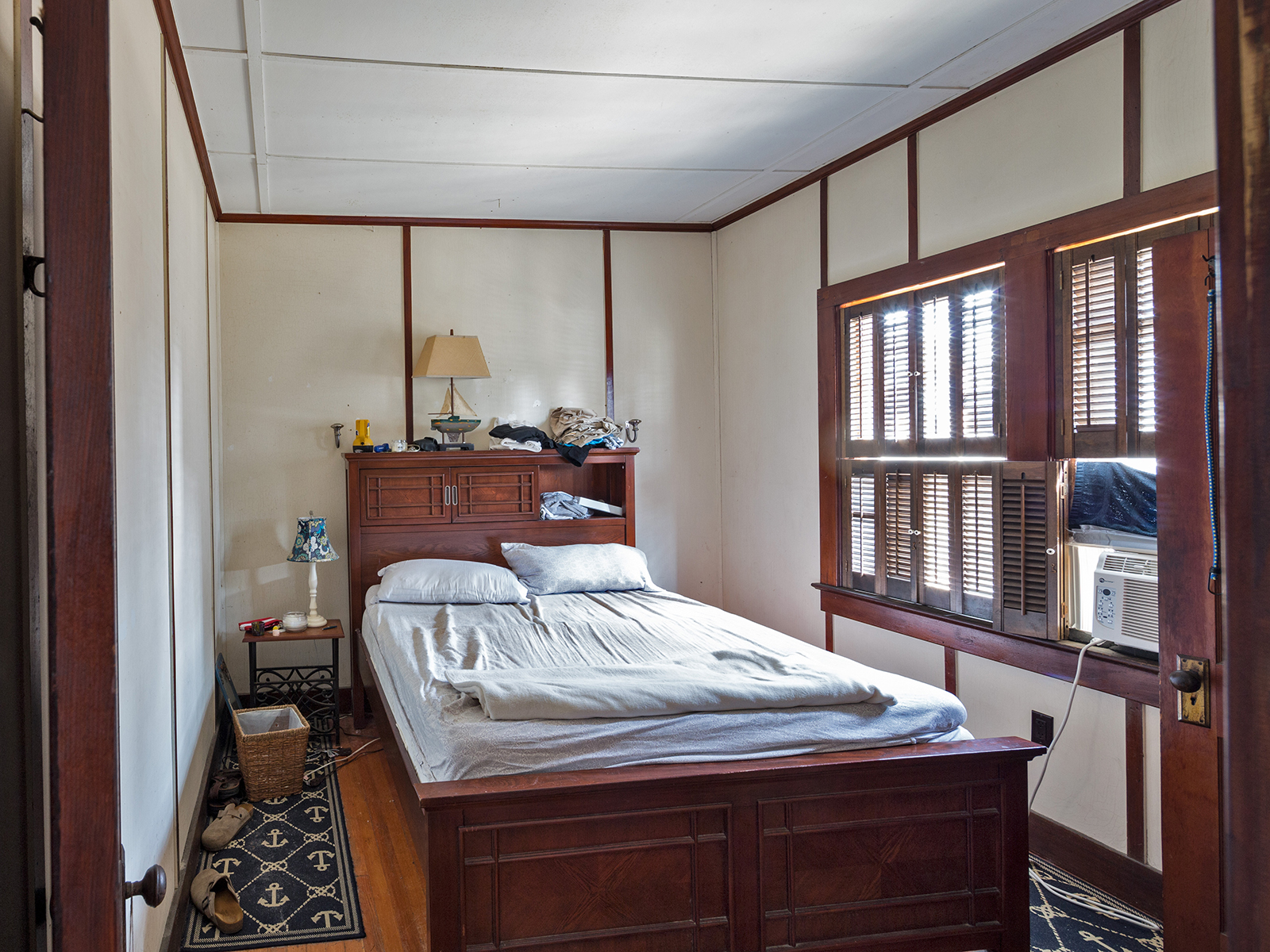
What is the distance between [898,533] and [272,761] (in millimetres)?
2690

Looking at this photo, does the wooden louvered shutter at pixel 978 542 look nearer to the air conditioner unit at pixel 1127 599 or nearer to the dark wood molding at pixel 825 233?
the air conditioner unit at pixel 1127 599

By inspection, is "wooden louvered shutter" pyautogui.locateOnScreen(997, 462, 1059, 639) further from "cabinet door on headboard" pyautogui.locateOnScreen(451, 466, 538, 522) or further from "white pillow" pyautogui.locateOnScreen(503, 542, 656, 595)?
"cabinet door on headboard" pyautogui.locateOnScreen(451, 466, 538, 522)

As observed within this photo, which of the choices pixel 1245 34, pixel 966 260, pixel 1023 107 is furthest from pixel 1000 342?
pixel 1245 34

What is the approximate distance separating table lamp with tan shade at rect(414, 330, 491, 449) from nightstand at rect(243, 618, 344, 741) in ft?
3.74

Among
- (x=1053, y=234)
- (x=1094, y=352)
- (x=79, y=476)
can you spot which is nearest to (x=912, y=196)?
(x=1053, y=234)

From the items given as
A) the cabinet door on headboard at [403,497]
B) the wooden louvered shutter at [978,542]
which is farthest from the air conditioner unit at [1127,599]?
the cabinet door on headboard at [403,497]

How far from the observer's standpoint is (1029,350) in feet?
9.95

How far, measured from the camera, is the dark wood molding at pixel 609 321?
5.20 metres

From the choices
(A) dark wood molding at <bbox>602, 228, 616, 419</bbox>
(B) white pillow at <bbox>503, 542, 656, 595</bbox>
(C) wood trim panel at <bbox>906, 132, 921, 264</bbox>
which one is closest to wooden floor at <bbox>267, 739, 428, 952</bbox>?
(B) white pillow at <bbox>503, 542, 656, 595</bbox>

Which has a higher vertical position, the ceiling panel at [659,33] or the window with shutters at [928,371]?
the ceiling panel at [659,33]

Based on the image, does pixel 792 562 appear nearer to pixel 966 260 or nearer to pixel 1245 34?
pixel 966 260

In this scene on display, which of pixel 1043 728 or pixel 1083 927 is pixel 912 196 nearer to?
pixel 1043 728

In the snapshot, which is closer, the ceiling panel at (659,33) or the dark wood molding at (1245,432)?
the dark wood molding at (1245,432)

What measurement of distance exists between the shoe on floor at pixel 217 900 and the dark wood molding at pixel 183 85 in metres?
2.51
